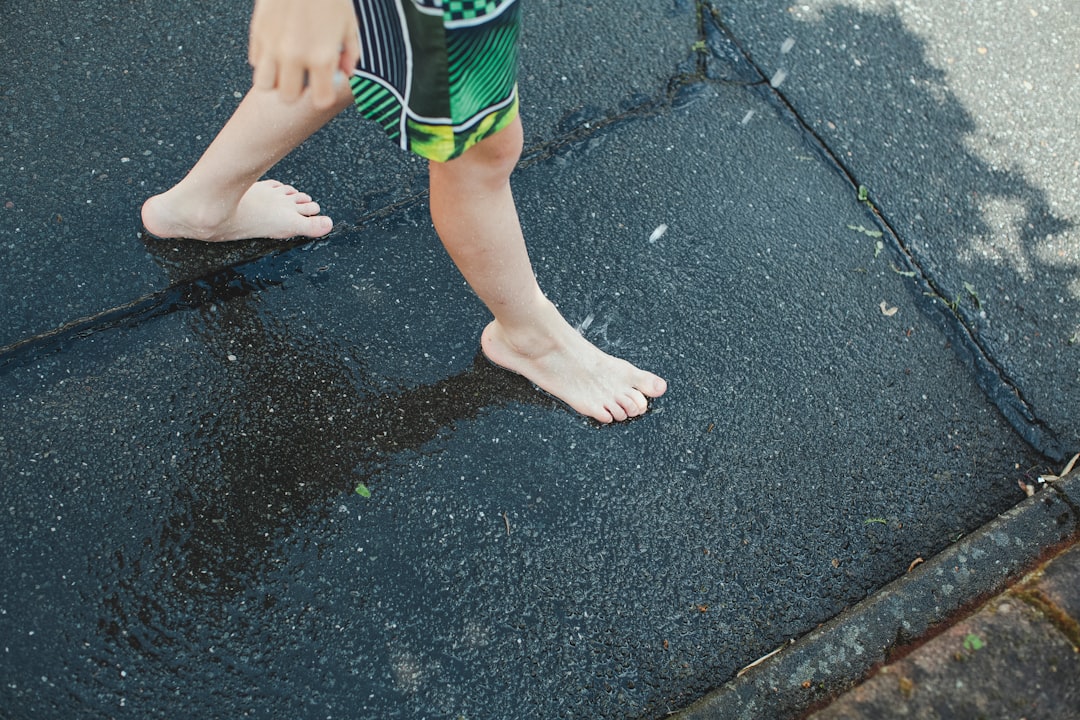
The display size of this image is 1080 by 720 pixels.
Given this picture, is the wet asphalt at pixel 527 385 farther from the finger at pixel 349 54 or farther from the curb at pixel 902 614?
the finger at pixel 349 54

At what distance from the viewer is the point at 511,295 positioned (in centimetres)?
173

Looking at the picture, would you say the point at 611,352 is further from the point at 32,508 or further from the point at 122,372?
the point at 32,508

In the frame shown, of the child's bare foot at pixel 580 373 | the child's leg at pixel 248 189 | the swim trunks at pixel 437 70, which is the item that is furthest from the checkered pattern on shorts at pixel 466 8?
the child's bare foot at pixel 580 373

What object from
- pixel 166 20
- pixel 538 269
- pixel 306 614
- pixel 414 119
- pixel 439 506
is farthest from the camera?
pixel 166 20

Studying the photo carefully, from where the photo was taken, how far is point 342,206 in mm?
2268

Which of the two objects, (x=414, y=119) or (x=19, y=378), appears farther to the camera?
(x=19, y=378)

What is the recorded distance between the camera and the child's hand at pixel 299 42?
1.06 meters

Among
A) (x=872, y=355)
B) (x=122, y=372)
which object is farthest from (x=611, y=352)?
(x=122, y=372)

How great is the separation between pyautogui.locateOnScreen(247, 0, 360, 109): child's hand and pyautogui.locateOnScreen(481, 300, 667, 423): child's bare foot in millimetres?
943

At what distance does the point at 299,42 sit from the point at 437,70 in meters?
0.19

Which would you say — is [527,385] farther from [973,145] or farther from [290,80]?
[973,145]

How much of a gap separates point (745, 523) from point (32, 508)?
5.33 feet

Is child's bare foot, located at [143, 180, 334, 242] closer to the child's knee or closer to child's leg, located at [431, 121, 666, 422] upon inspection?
child's leg, located at [431, 121, 666, 422]

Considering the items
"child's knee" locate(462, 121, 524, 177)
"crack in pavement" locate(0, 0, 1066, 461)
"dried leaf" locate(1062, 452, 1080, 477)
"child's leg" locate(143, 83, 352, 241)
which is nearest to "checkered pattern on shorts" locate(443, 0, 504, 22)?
"child's knee" locate(462, 121, 524, 177)
